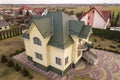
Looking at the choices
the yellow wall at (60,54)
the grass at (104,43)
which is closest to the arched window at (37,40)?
the yellow wall at (60,54)

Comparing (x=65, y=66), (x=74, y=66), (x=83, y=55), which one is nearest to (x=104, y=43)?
(x=83, y=55)

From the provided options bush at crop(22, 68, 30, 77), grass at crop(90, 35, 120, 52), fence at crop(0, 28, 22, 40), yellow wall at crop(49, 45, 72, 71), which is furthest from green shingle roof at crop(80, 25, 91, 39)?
fence at crop(0, 28, 22, 40)

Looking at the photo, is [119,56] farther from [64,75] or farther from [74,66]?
[64,75]

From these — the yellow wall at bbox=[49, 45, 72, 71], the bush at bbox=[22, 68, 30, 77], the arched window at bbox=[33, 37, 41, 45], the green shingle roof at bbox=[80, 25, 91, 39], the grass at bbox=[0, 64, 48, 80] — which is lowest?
the grass at bbox=[0, 64, 48, 80]

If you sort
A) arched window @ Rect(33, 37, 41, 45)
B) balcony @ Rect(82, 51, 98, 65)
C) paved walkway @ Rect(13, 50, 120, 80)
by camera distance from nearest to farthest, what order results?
arched window @ Rect(33, 37, 41, 45) → paved walkway @ Rect(13, 50, 120, 80) → balcony @ Rect(82, 51, 98, 65)

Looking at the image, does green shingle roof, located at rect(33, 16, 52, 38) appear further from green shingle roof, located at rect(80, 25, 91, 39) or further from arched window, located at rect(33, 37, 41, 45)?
green shingle roof, located at rect(80, 25, 91, 39)
